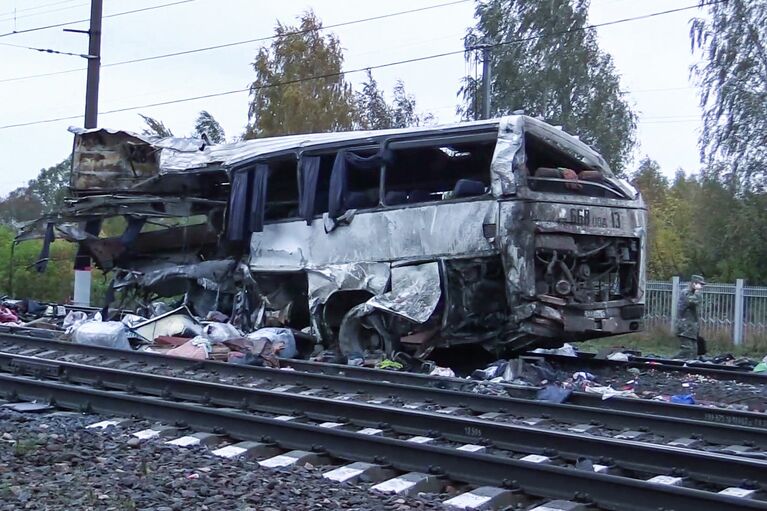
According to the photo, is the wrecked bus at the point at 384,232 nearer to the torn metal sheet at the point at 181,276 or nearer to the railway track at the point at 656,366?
the torn metal sheet at the point at 181,276

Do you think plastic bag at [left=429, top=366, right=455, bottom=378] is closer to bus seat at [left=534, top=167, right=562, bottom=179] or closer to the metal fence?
bus seat at [left=534, top=167, right=562, bottom=179]

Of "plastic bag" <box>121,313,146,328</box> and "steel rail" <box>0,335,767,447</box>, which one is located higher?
"plastic bag" <box>121,313,146,328</box>

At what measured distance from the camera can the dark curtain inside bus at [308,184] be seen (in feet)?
45.8

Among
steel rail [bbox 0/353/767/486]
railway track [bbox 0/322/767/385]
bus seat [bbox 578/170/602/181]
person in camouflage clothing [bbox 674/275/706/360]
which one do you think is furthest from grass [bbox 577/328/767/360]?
steel rail [bbox 0/353/767/486]

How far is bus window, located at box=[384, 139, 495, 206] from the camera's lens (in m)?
12.7

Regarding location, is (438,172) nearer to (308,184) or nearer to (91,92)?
(308,184)

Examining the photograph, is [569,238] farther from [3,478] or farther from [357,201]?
[3,478]

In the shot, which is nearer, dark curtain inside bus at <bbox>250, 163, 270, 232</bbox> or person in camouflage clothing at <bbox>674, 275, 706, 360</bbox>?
dark curtain inside bus at <bbox>250, 163, 270, 232</bbox>

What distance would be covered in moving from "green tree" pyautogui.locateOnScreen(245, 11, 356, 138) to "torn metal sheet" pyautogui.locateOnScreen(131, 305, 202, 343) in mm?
25087

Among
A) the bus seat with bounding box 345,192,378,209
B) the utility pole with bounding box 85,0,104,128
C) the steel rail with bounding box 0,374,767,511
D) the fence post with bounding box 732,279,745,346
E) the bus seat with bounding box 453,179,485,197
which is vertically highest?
the utility pole with bounding box 85,0,104,128

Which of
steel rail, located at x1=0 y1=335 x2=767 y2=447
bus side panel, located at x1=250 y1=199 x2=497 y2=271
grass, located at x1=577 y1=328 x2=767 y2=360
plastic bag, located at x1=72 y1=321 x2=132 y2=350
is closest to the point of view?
steel rail, located at x1=0 y1=335 x2=767 y2=447

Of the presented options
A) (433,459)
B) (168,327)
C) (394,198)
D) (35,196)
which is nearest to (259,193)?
(394,198)

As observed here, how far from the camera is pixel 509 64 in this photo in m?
39.0

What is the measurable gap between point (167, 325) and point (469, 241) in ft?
17.4
